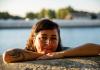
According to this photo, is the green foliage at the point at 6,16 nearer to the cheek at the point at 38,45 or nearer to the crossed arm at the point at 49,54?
the cheek at the point at 38,45

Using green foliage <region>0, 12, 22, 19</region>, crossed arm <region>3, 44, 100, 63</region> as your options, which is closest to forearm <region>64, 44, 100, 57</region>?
crossed arm <region>3, 44, 100, 63</region>

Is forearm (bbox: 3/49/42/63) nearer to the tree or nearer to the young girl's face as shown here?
the young girl's face

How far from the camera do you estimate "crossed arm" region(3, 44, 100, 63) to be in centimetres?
270

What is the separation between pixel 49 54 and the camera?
9.06 feet

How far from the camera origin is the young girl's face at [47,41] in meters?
2.86

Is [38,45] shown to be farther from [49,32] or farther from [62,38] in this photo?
[62,38]

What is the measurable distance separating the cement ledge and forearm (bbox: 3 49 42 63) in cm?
5

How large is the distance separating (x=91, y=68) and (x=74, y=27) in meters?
31.0

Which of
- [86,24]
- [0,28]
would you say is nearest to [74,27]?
[86,24]

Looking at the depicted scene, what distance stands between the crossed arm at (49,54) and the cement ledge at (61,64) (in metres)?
→ 0.07

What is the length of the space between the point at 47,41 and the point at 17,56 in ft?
0.96

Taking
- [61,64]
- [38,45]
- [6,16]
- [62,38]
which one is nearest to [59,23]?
[6,16]

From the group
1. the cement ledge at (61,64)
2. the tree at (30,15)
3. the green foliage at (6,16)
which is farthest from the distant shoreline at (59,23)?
the cement ledge at (61,64)

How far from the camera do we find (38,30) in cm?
298
